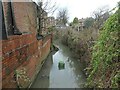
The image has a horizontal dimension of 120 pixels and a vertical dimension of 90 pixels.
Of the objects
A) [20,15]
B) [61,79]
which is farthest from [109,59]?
[61,79]

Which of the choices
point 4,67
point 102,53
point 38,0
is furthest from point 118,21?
point 38,0

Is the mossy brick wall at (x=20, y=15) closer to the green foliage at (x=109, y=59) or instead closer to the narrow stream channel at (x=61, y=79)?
the narrow stream channel at (x=61, y=79)

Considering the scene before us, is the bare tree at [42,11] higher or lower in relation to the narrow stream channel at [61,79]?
higher

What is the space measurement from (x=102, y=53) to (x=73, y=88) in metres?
7.10

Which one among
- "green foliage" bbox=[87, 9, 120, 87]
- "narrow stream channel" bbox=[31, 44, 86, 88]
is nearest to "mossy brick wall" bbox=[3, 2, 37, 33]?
"narrow stream channel" bbox=[31, 44, 86, 88]

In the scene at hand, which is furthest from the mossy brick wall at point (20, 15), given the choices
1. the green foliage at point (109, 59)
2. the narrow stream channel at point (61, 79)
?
the green foliage at point (109, 59)

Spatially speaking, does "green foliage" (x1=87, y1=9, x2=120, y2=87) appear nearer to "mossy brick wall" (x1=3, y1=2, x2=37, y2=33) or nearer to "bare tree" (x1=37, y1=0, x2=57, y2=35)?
"mossy brick wall" (x1=3, y1=2, x2=37, y2=33)

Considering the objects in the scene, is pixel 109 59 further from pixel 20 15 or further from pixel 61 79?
pixel 61 79

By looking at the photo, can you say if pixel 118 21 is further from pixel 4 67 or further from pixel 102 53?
pixel 4 67

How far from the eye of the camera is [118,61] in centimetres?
342

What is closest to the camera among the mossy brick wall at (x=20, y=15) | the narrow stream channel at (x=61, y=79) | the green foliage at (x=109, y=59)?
the green foliage at (x=109, y=59)

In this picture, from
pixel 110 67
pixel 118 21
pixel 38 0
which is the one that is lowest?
pixel 110 67

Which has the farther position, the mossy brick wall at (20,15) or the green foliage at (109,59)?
the mossy brick wall at (20,15)

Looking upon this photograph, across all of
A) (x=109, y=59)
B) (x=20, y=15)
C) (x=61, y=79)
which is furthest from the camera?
(x=61, y=79)
